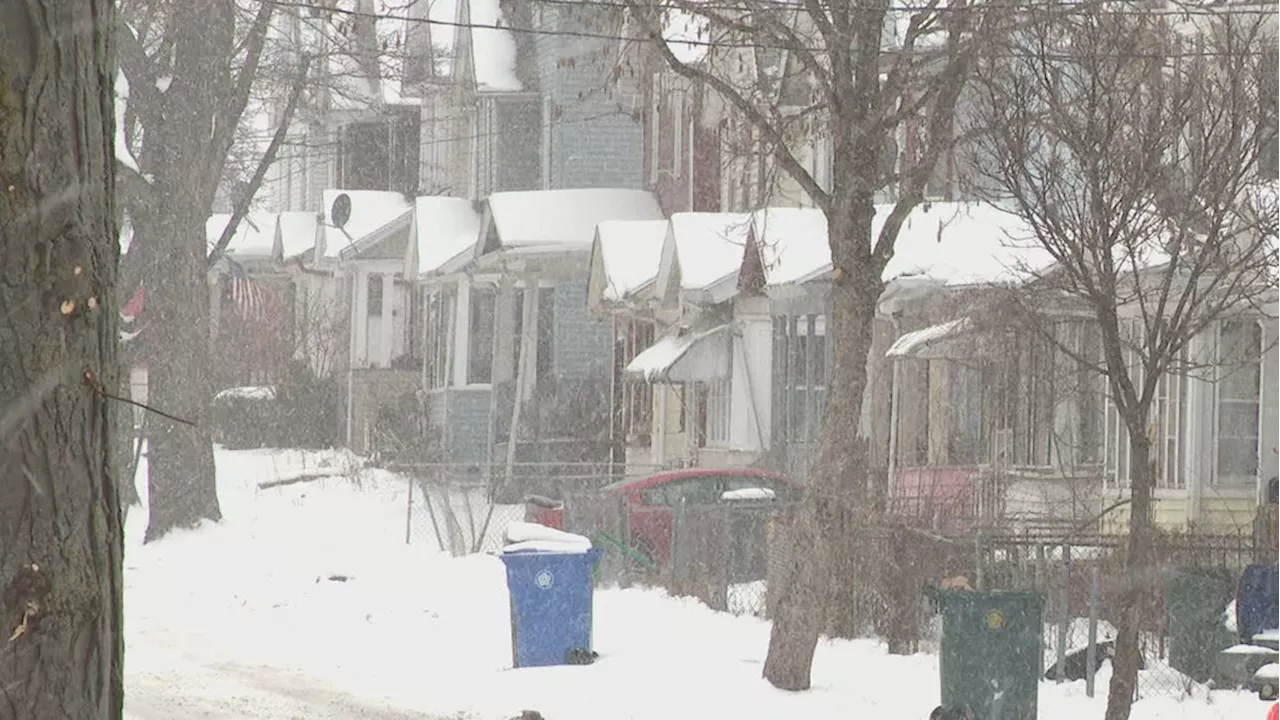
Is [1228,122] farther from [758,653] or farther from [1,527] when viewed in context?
[1,527]

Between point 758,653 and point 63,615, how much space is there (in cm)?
1181

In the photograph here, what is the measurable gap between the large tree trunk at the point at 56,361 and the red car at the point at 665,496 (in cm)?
1638

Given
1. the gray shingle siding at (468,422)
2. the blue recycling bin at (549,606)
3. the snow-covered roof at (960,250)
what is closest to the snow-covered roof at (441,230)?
the gray shingle siding at (468,422)

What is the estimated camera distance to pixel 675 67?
12672mm

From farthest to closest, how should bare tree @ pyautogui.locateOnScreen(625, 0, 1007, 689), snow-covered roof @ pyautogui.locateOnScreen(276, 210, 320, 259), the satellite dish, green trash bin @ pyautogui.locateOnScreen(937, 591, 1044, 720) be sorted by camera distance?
snow-covered roof @ pyautogui.locateOnScreen(276, 210, 320, 259) < the satellite dish < bare tree @ pyautogui.locateOnScreen(625, 0, 1007, 689) < green trash bin @ pyautogui.locateOnScreen(937, 591, 1044, 720)

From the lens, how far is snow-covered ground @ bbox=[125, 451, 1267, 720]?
40.3 feet

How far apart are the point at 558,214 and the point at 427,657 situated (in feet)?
59.3

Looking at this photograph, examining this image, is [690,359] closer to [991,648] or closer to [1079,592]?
[1079,592]

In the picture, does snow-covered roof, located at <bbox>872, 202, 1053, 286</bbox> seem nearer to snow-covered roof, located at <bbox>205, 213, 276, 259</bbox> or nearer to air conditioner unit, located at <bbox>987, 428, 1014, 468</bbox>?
air conditioner unit, located at <bbox>987, 428, 1014, 468</bbox>

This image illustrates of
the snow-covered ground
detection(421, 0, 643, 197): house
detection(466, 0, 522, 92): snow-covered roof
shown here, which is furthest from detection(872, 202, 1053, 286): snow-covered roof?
detection(466, 0, 522, 92): snow-covered roof

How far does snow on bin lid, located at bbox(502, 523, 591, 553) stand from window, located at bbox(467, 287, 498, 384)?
20.3m

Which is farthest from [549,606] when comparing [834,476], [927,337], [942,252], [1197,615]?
[942,252]

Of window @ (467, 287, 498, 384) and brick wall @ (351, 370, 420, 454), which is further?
brick wall @ (351, 370, 420, 454)

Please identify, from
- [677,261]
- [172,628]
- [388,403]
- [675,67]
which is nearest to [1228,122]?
[675,67]
